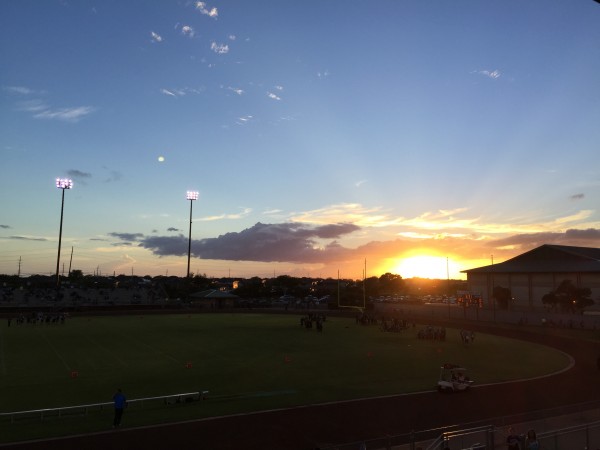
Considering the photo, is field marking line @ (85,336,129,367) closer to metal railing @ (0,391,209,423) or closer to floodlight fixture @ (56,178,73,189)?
metal railing @ (0,391,209,423)

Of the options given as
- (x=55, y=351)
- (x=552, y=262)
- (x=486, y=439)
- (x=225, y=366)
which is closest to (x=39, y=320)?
(x=55, y=351)

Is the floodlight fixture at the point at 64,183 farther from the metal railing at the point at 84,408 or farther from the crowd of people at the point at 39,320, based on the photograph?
the metal railing at the point at 84,408

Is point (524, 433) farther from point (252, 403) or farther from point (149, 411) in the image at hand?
point (149, 411)

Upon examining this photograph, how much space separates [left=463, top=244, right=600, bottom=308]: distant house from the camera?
70938 mm

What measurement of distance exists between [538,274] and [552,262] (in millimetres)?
3697

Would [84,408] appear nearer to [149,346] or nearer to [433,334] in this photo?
[149,346]

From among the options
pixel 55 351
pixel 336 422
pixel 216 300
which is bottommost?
pixel 336 422

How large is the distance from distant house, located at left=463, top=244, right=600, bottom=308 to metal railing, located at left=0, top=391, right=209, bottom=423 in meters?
66.4

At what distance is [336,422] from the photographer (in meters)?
18.0

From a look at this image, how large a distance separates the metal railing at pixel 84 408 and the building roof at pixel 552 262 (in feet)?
221

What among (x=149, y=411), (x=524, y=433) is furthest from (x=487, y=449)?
(x=149, y=411)

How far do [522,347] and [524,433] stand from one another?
2874cm

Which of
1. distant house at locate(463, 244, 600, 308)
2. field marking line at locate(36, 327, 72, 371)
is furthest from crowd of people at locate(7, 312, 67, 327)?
distant house at locate(463, 244, 600, 308)

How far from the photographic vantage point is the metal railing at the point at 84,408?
1806cm
